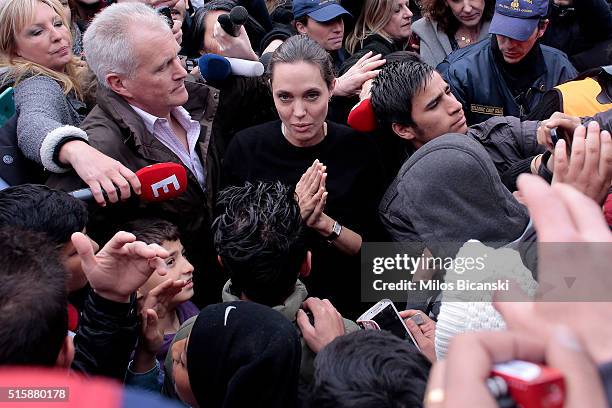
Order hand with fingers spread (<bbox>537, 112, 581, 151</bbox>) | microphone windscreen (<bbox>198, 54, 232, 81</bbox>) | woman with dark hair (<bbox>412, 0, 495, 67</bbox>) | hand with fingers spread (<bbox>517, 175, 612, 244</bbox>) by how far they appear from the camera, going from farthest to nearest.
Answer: woman with dark hair (<bbox>412, 0, 495, 67</bbox>)
microphone windscreen (<bbox>198, 54, 232, 81</bbox>)
hand with fingers spread (<bbox>537, 112, 581, 151</bbox>)
hand with fingers spread (<bbox>517, 175, 612, 244</bbox>)

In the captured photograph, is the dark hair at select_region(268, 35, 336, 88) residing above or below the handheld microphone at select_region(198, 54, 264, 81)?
above

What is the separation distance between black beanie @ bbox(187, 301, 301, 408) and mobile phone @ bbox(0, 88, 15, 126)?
3.59 ft

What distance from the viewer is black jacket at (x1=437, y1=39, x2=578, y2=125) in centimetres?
334

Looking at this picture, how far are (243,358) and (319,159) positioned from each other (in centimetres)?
128

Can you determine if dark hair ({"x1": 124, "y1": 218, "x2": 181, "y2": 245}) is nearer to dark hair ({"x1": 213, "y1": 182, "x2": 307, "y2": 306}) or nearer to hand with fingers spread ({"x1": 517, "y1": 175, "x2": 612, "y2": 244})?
dark hair ({"x1": 213, "y1": 182, "x2": 307, "y2": 306})

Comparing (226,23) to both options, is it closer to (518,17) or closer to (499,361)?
(518,17)

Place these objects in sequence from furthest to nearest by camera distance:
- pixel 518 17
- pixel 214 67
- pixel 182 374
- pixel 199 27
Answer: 1. pixel 199 27
2. pixel 518 17
3. pixel 214 67
4. pixel 182 374

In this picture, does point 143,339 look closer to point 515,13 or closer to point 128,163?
point 128,163

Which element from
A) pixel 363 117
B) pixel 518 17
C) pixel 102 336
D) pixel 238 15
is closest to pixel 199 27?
pixel 238 15

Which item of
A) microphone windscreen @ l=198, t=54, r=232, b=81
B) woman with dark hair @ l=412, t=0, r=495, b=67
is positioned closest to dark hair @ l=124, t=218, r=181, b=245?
microphone windscreen @ l=198, t=54, r=232, b=81

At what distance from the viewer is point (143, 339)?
1.96m

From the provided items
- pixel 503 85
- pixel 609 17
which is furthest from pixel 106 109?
pixel 609 17

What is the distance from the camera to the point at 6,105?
225 centimetres

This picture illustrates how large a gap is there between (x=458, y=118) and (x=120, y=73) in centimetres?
131
